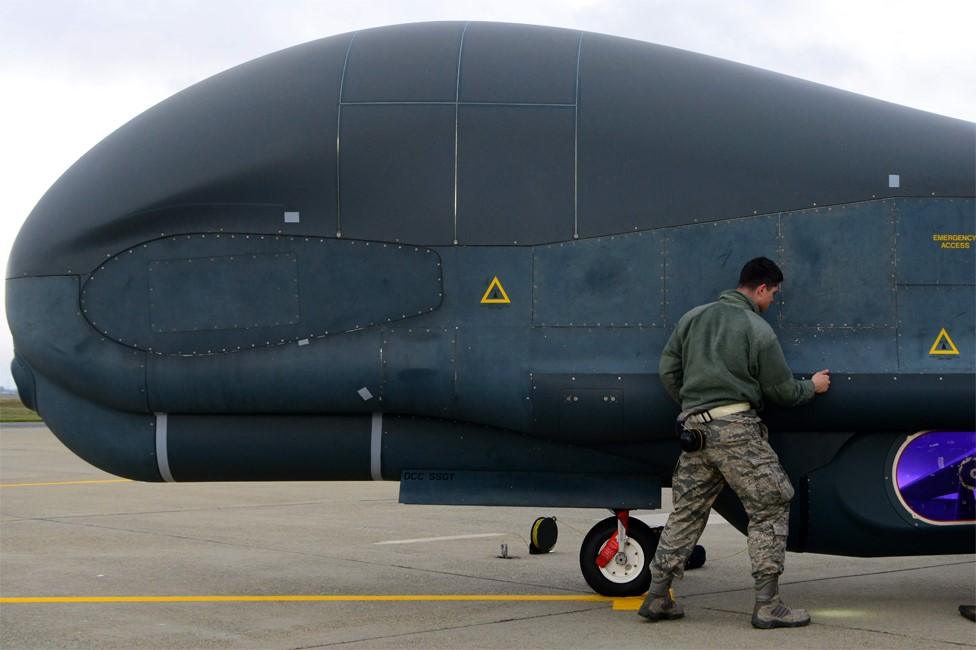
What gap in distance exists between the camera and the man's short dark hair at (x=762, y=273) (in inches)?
253

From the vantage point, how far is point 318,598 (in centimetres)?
740

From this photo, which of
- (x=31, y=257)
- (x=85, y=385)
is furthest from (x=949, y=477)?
(x=31, y=257)

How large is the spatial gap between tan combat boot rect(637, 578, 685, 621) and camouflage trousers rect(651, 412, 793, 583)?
0.09m

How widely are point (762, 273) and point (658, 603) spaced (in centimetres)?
184

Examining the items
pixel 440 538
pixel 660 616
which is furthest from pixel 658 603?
pixel 440 538

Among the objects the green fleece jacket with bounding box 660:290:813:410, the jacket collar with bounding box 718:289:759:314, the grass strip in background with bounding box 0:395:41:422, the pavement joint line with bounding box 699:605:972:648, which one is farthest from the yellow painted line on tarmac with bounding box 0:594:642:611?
the grass strip in background with bounding box 0:395:41:422

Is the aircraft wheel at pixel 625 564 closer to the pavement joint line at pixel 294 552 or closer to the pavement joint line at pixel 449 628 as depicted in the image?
the pavement joint line at pixel 449 628

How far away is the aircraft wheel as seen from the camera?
7.16 m

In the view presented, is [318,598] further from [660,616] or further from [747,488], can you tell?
[747,488]

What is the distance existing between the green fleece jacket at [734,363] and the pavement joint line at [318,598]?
162 cm

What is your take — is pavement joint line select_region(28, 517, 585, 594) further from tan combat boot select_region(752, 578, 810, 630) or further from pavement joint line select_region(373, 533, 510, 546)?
tan combat boot select_region(752, 578, 810, 630)

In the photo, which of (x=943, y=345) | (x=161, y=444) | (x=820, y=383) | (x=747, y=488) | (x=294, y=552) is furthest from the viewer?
(x=294, y=552)

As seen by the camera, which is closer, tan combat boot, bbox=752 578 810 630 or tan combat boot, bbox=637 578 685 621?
tan combat boot, bbox=752 578 810 630

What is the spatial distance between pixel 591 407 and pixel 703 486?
75cm
